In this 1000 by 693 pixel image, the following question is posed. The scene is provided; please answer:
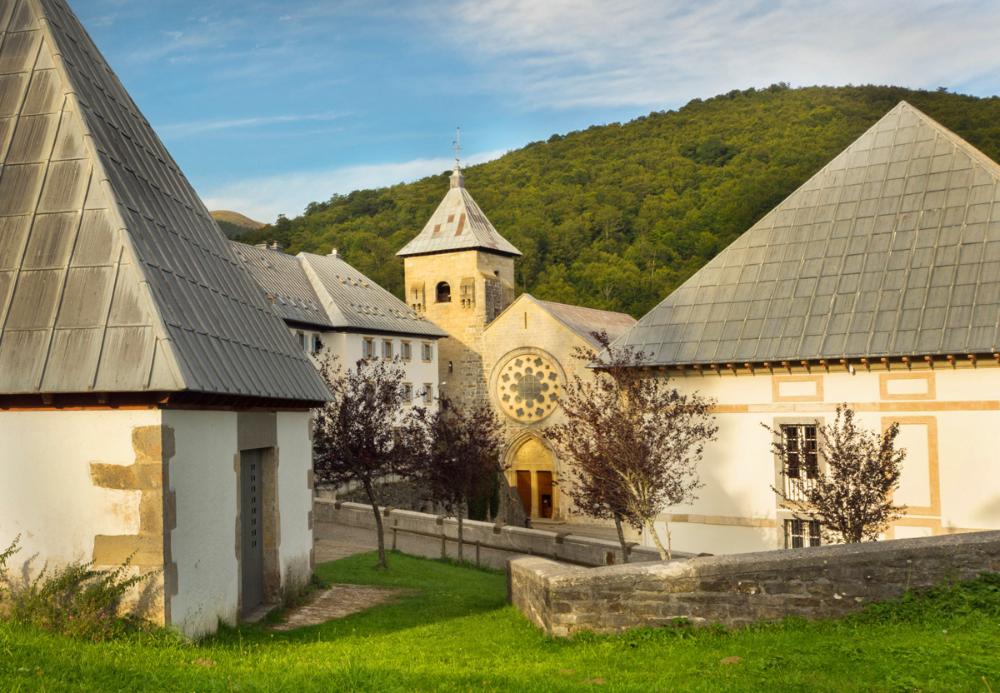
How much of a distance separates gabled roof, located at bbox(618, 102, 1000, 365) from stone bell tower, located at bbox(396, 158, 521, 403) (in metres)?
24.8

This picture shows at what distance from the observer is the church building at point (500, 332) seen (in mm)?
42062

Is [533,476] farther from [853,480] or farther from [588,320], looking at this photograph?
[853,480]

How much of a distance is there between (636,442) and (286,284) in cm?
2498

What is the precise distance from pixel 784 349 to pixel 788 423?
1521 mm

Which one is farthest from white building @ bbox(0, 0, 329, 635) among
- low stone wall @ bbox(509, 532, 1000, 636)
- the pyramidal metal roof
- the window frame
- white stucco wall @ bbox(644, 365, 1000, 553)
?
the pyramidal metal roof

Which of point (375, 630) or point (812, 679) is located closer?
point (812, 679)

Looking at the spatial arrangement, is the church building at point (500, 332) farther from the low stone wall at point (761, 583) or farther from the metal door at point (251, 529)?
the low stone wall at point (761, 583)

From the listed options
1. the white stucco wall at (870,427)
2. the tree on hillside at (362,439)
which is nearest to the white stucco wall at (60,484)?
the tree on hillside at (362,439)

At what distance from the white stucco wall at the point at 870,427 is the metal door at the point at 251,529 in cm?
1036

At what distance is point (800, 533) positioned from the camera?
19.2 meters

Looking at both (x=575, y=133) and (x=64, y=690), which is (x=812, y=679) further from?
(x=575, y=133)

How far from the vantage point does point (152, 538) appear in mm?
9016

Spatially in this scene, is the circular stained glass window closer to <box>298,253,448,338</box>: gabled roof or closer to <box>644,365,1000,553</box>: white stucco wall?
<box>298,253,448,338</box>: gabled roof

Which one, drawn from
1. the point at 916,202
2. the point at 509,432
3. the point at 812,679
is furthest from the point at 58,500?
the point at 509,432
